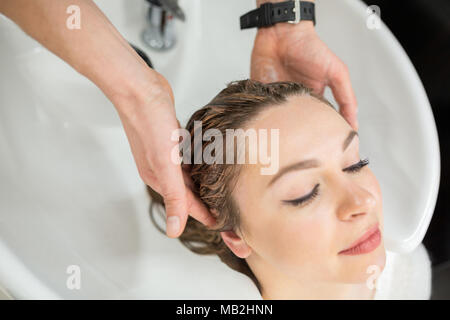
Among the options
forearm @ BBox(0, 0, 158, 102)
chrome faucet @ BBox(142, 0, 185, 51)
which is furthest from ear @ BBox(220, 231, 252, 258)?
chrome faucet @ BBox(142, 0, 185, 51)

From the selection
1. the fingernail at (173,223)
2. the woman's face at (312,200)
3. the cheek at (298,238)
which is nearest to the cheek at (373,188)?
→ the woman's face at (312,200)

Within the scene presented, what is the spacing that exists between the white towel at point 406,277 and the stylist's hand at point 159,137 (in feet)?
2.43

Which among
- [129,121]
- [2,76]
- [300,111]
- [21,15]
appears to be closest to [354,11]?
[300,111]

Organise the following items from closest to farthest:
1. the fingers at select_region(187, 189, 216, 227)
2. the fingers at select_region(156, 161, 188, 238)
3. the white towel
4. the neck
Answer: the fingers at select_region(156, 161, 188, 238) → the fingers at select_region(187, 189, 216, 227) → the neck → the white towel

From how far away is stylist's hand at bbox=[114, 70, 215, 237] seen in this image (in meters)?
0.78

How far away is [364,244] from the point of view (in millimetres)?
821

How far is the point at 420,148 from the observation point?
1161 mm

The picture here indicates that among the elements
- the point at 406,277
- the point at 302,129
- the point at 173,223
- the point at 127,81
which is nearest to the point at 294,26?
the point at 302,129

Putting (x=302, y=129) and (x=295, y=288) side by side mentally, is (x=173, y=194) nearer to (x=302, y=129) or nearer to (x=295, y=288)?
(x=302, y=129)

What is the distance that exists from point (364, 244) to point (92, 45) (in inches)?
26.5

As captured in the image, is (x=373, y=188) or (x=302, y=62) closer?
A: (x=373, y=188)

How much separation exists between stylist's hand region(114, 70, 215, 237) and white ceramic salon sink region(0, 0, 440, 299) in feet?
1.13

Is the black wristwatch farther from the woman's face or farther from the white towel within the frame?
the white towel

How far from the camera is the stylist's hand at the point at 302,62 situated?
3.73 ft
